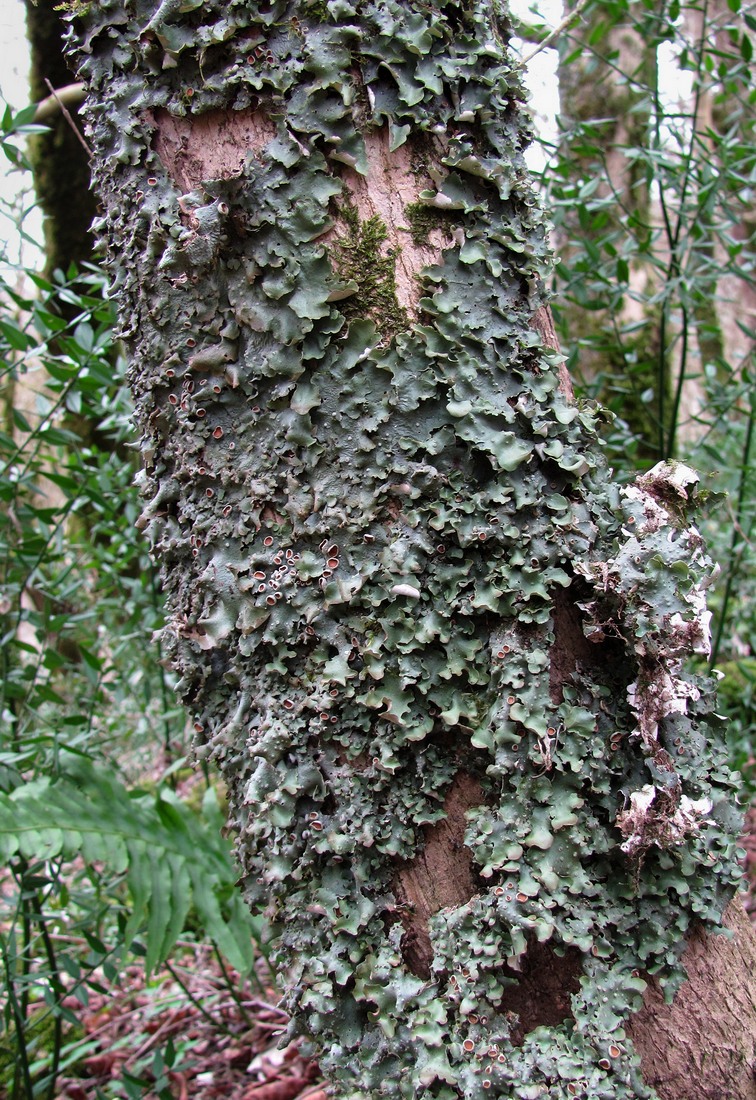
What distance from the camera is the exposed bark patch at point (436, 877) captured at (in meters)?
0.88

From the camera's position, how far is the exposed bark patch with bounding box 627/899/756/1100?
0.85m

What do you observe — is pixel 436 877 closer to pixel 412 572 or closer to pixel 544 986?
pixel 544 986

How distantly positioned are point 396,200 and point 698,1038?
1.07 metres

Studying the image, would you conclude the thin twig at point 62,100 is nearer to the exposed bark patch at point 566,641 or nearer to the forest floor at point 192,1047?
the exposed bark patch at point 566,641

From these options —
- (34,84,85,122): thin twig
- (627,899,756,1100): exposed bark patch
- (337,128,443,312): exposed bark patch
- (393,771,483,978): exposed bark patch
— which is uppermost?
(34,84,85,122): thin twig

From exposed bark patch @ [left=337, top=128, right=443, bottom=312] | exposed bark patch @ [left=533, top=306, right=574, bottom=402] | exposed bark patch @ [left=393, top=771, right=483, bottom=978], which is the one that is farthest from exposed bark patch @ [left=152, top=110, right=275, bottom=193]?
exposed bark patch @ [left=393, top=771, right=483, bottom=978]

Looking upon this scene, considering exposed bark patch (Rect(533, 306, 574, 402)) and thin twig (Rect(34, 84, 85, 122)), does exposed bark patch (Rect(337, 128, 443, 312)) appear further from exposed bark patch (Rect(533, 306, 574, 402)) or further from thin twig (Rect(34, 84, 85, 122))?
thin twig (Rect(34, 84, 85, 122))

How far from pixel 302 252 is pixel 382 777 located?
25.0 inches

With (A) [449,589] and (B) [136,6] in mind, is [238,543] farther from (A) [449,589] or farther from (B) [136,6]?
(B) [136,6]

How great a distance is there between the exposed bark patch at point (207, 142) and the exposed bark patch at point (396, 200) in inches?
4.7

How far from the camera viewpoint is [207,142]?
0.93 meters

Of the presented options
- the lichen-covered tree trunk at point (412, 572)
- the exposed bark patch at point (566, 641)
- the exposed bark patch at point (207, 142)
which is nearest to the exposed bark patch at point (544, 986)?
the lichen-covered tree trunk at point (412, 572)

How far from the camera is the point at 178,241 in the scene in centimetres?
92

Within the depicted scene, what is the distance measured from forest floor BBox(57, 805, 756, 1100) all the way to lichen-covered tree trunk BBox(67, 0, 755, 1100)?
0.97 m
